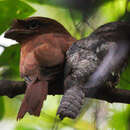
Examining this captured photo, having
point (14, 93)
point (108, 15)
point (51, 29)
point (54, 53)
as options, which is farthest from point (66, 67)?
point (51, 29)

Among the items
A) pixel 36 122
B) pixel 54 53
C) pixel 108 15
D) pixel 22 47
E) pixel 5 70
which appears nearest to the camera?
pixel 108 15

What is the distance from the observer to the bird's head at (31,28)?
362 centimetres

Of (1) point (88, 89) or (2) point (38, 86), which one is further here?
(2) point (38, 86)

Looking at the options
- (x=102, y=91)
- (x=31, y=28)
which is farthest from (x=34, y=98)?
(x=31, y=28)

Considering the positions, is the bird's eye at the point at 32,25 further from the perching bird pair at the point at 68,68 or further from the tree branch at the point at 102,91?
the tree branch at the point at 102,91

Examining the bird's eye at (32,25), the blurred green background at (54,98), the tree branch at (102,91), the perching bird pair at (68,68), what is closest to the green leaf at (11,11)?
the blurred green background at (54,98)

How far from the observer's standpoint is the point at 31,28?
12.6ft

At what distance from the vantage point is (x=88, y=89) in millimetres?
2348

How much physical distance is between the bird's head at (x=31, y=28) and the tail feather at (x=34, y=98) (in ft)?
3.54

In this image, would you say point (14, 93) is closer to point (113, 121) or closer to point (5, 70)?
point (5, 70)

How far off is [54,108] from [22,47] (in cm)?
92

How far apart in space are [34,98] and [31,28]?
1.48 metres

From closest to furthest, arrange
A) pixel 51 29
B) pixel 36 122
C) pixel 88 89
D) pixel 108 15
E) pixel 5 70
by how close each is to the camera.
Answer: pixel 108 15 → pixel 88 89 → pixel 5 70 → pixel 36 122 → pixel 51 29

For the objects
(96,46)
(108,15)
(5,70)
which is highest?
(108,15)
